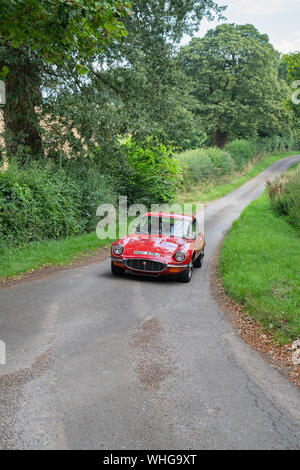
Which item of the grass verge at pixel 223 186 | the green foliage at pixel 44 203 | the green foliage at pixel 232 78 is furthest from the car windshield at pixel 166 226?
the green foliage at pixel 232 78

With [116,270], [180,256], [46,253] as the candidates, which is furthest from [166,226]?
[46,253]

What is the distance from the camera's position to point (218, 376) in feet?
16.4

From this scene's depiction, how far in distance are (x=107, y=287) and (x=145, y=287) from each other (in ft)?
2.93

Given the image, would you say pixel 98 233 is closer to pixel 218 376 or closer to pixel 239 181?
pixel 218 376

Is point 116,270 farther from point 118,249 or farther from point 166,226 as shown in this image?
point 166,226

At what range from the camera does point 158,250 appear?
31.4ft

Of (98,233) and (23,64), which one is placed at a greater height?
(23,64)

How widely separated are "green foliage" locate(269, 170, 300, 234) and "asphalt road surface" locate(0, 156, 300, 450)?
36.3 ft

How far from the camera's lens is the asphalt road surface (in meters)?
3.70

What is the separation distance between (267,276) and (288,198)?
10840mm

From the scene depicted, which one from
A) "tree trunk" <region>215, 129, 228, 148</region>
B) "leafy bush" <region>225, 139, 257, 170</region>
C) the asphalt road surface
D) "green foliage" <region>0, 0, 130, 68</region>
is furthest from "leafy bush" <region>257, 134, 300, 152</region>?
the asphalt road surface

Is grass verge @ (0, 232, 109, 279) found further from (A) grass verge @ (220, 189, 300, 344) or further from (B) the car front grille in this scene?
(A) grass verge @ (220, 189, 300, 344)
